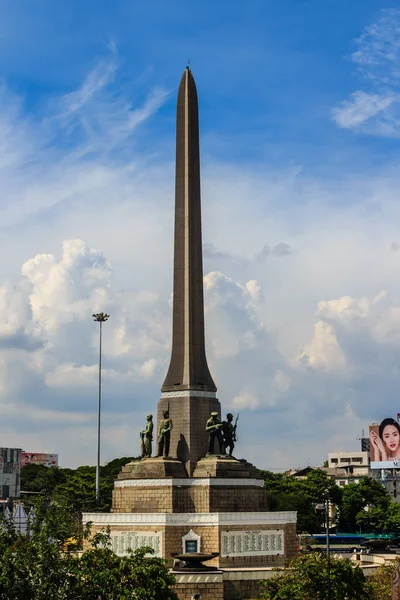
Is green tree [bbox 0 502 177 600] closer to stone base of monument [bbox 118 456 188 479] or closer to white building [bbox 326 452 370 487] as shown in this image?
stone base of monument [bbox 118 456 188 479]

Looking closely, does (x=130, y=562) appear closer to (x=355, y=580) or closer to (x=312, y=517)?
(x=355, y=580)

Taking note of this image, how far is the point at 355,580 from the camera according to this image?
118 ft

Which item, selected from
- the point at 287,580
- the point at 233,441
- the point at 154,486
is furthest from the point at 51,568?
the point at 233,441

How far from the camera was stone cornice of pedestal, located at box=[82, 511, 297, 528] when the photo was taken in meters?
44.3

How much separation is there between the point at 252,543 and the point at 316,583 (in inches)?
385

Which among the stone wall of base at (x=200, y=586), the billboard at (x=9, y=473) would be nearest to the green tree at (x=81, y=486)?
the billboard at (x=9, y=473)

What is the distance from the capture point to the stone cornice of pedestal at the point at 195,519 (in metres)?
44.3

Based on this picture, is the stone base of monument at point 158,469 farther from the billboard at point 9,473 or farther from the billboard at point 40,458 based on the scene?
the billboard at point 40,458

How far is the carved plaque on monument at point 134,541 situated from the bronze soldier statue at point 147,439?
4.90m

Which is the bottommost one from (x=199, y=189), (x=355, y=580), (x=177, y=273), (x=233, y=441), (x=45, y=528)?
(x=355, y=580)

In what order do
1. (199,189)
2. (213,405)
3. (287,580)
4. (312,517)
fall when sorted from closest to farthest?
1. (287,580)
2. (213,405)
3. (199,189)
4. (312,517)

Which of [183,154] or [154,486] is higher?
[183,154]

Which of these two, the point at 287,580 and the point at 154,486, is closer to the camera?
the point at 287,580

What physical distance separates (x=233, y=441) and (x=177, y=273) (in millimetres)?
10232
